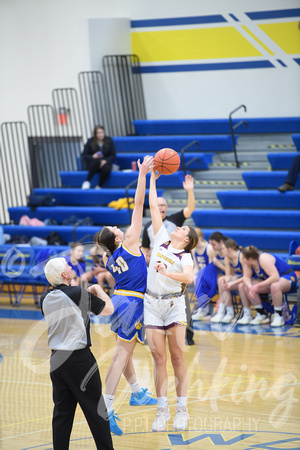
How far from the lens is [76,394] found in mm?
4086

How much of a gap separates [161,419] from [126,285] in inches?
43.3

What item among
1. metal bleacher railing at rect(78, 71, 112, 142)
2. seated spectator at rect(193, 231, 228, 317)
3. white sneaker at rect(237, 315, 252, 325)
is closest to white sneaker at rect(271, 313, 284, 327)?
white sneaker at rect(237, 315, 252, 325)

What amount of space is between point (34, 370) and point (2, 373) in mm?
385

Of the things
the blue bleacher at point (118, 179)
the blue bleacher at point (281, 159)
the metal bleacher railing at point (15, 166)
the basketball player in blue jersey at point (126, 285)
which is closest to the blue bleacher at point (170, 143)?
the blue bleacher at point (118, 179)

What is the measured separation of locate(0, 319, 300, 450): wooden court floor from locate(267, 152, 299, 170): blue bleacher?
401 centimetres

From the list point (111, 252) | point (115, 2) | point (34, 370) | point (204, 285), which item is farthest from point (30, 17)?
point (111, 252)

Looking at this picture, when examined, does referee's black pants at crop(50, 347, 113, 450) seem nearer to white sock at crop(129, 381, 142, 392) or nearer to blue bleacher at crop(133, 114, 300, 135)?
white sock at crop(129, 381, 142, 392)

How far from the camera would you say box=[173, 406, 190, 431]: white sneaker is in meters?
5.00

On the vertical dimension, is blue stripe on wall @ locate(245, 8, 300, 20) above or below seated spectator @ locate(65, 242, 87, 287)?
above

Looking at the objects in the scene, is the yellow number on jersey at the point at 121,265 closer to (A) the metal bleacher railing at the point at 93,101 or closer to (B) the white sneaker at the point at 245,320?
(B) the white sneaker at the point at 245,320

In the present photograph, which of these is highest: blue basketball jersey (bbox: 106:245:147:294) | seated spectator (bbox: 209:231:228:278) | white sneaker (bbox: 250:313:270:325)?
blue basketball jersey (bbox: 106:245:147:294)

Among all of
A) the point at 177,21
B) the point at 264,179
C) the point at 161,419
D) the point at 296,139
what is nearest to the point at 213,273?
the point at 264,179

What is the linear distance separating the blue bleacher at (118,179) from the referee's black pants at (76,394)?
26.8 ft

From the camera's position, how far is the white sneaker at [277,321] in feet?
28.1
